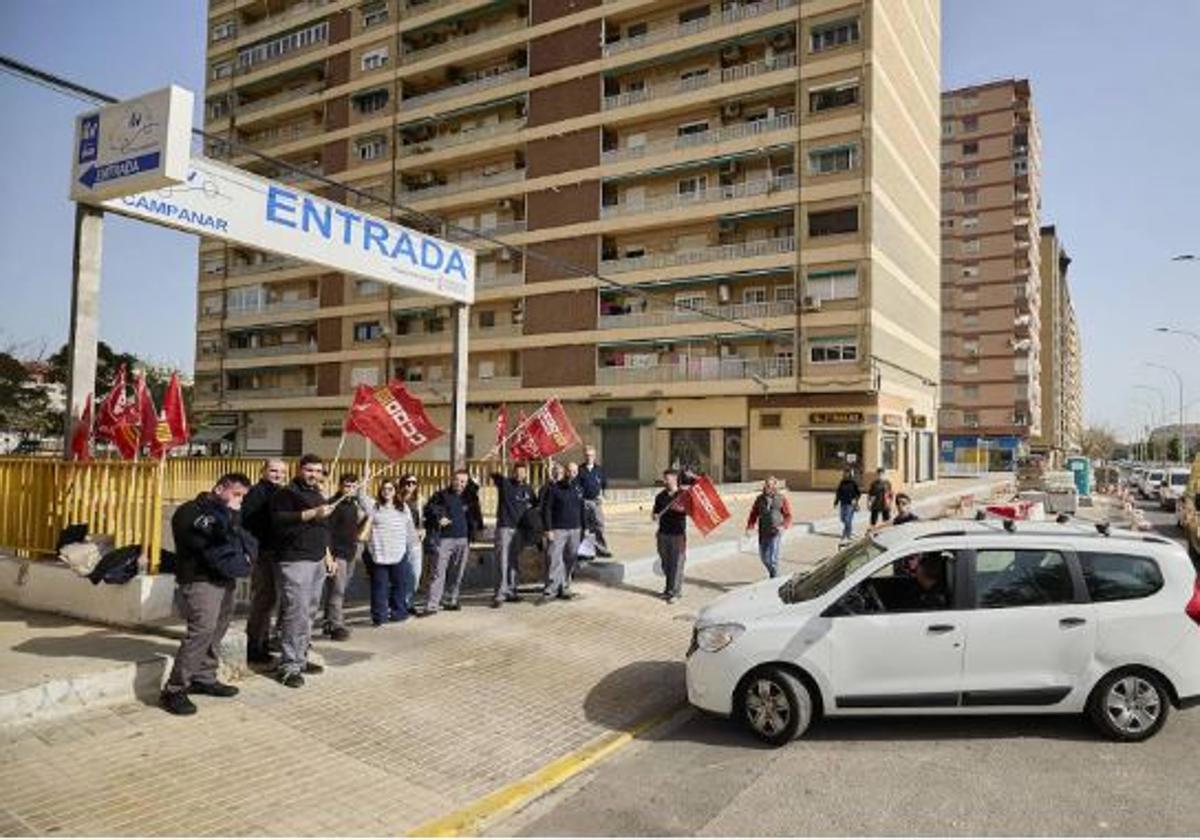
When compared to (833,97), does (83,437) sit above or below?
below

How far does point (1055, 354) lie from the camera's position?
302ft

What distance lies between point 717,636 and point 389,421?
Answer: 226 inches

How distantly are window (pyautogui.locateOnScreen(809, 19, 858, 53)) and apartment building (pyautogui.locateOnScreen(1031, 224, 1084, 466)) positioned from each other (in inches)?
2214

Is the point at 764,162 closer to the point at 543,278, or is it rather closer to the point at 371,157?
the point at 543,278

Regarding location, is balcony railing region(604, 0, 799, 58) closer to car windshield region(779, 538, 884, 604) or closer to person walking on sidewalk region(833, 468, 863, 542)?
person walking on sidewalk region(833, 468, 863, 542)

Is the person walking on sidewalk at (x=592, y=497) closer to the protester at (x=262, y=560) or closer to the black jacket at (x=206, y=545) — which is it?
the protester at (x=262, y=560)

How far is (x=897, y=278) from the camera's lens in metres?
37.5

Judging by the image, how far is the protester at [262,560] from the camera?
6734 millimetres

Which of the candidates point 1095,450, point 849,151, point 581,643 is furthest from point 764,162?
point 1095,450

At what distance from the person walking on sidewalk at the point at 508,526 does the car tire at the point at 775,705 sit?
4.48 metres

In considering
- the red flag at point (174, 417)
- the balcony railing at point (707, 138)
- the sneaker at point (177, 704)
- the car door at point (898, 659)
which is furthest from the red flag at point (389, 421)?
the balcony railing at point (707, 138)

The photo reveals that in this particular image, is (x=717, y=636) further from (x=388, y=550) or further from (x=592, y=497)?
(x=592, y=497)

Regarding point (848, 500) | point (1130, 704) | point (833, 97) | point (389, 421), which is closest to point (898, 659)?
point (1130, 704)

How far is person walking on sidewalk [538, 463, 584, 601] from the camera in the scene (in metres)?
10.1
